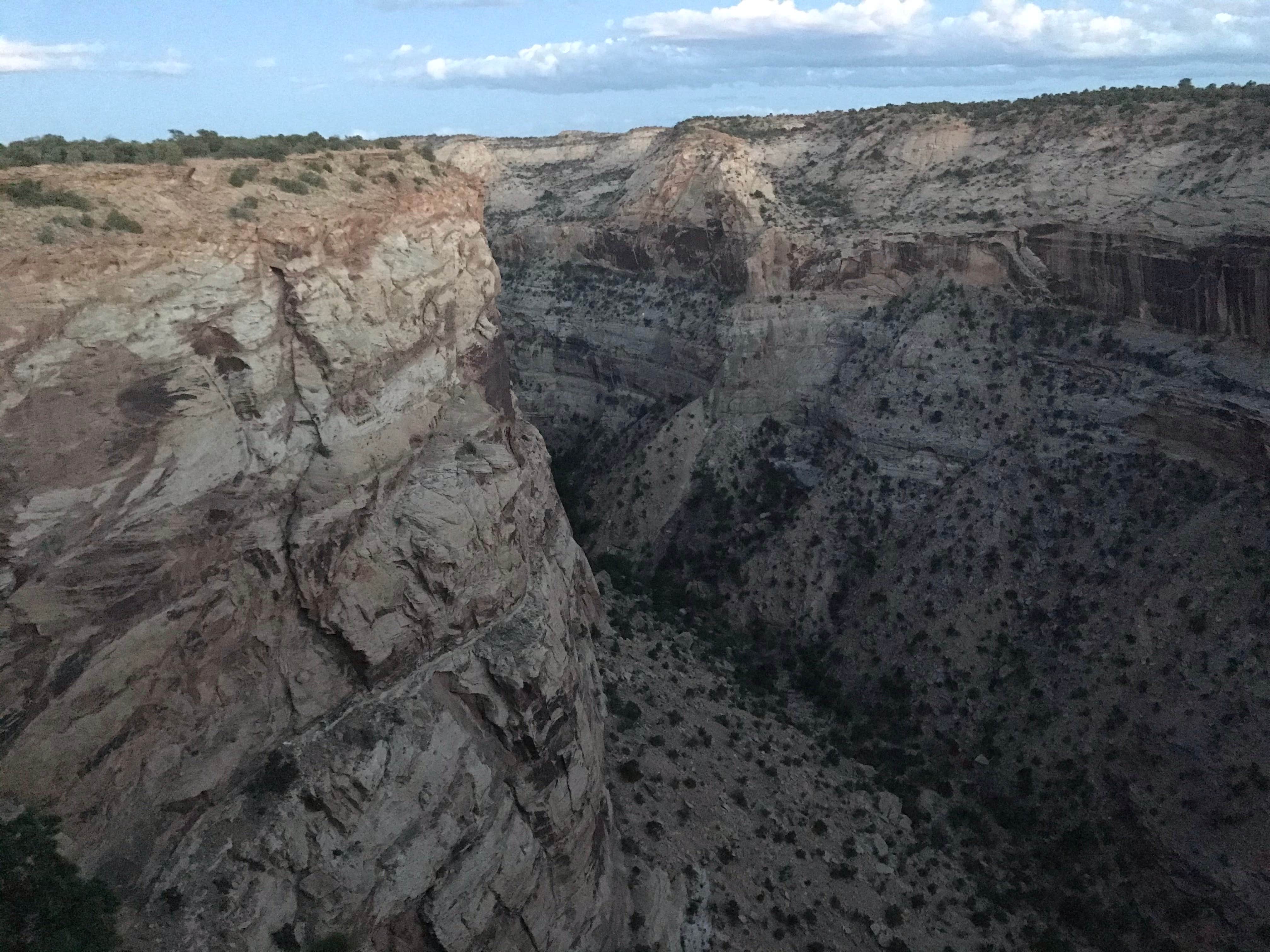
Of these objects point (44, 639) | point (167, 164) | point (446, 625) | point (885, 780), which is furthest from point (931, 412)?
point (44, 639)

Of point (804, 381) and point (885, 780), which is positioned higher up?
point (804, 381)

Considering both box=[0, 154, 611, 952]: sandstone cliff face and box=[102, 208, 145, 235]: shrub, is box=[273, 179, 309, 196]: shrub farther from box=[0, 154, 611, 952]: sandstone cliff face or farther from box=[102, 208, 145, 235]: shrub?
box=[102, 208, 145, 235]: shrub

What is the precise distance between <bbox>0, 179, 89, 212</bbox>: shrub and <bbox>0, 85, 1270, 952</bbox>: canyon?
0.26 meters

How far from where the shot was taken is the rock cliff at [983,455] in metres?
27.4

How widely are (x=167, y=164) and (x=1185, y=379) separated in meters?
33.7

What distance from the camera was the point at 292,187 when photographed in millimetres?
17500

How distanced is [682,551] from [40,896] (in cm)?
3392

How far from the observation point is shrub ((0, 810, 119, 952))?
1185cm

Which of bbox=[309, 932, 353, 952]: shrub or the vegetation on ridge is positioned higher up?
the vegetation on ridge

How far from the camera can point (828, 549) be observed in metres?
40.5

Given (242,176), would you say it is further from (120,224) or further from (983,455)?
(983,455)

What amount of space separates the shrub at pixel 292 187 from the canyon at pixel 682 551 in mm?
78

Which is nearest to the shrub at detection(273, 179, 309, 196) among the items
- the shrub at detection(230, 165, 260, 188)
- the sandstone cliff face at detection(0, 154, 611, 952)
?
the sandstone cliff face at detection(0, 154, 611, 952)

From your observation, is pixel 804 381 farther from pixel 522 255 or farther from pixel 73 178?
pixel 73 178
